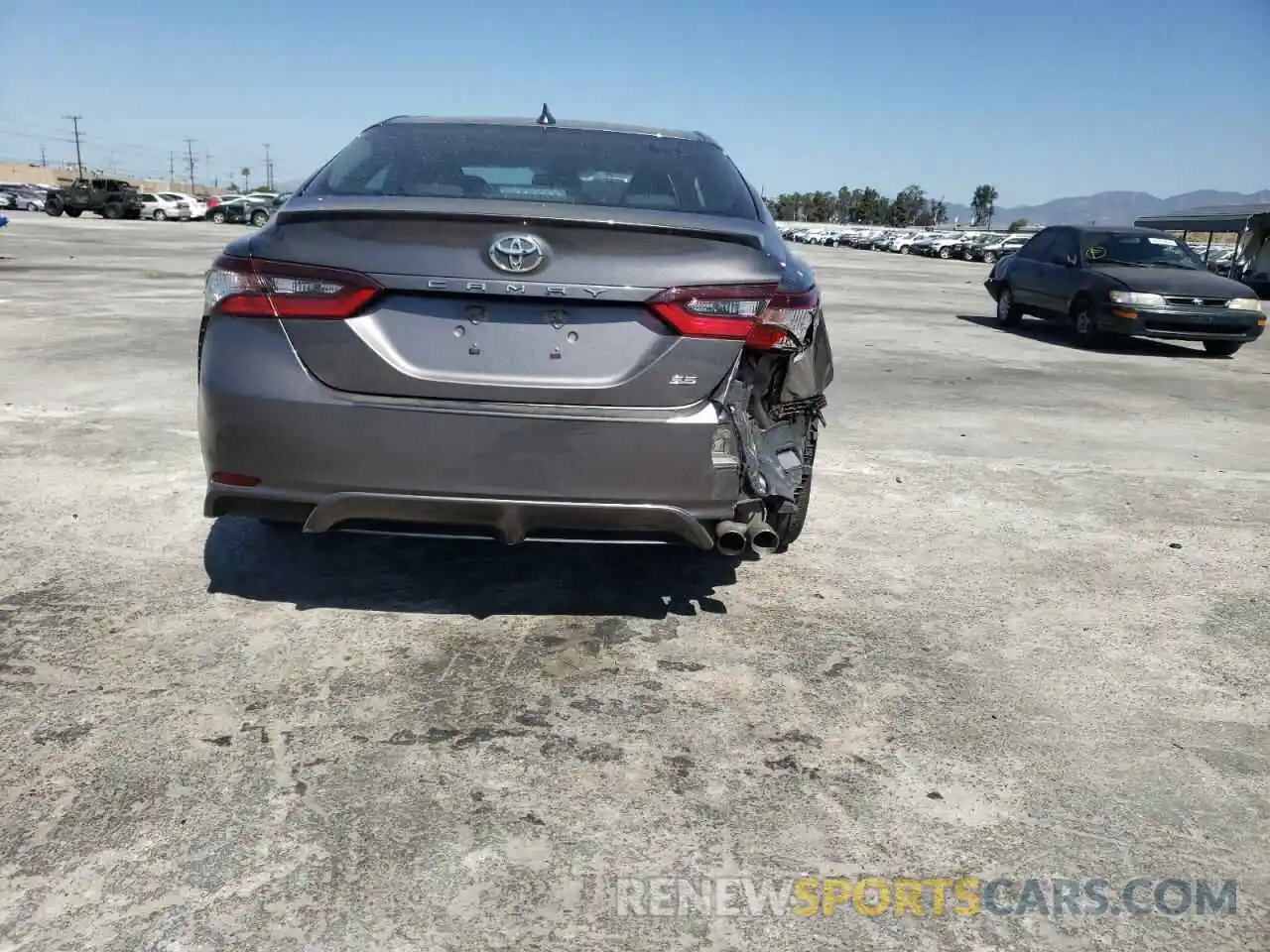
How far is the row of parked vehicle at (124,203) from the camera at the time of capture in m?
53.8

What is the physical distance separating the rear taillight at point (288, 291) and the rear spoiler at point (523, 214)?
7.2 inches

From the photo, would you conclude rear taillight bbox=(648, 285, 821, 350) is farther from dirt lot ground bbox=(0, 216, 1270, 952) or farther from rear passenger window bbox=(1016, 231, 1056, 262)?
rear passenger window bbox=(1016, 231, 1056, 262)

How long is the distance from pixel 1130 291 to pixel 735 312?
34.4ft

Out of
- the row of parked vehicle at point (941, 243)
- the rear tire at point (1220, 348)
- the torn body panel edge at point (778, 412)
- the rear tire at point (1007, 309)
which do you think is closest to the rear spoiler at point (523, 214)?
the torn body panel edge at point (778, 412)

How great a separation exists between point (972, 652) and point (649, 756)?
1.34 meters

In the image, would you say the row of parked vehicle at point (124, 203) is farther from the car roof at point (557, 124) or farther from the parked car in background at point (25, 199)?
the car roof at point (557, 124)

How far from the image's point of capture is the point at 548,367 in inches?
121

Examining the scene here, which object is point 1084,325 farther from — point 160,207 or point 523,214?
point 160,207

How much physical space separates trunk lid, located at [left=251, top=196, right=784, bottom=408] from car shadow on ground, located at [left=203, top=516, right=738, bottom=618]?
71 centimetres

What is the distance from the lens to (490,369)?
3.07 metres

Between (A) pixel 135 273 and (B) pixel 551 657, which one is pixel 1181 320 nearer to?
(B) pixel 551 657

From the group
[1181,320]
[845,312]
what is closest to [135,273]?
[845,312]

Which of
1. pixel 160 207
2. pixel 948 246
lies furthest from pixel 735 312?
pixel 160 207

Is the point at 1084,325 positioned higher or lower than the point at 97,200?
lower
